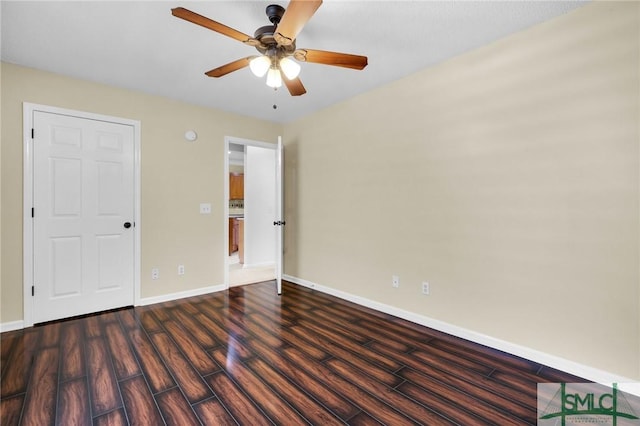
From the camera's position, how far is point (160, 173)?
3447 mm

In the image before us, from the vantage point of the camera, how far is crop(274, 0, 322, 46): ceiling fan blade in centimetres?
139

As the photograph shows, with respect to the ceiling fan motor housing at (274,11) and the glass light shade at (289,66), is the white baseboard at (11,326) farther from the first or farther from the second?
the ceiling fan motor housing at (274,11)

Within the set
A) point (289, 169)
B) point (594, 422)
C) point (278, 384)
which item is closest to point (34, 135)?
point (289, 169)

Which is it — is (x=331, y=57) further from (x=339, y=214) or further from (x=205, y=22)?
(x=339, y=214)

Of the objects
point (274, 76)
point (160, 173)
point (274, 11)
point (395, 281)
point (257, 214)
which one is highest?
point (274, 11)

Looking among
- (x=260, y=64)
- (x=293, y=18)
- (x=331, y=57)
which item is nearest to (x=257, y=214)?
(x=260, y=64)

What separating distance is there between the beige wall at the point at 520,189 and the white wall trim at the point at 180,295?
75.3 inches

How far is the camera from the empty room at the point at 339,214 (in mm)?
1763

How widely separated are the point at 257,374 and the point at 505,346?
1.87 m

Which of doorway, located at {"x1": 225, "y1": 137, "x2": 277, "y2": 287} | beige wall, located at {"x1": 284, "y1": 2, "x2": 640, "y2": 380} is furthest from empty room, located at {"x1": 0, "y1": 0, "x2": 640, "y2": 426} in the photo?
doorway, located at {"x1": 225, "y1": 137, "x2": 277, "y2": 287}

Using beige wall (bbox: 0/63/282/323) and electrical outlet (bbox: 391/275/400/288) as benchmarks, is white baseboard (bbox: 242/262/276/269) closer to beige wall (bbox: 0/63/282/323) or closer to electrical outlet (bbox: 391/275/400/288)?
beige wall (bbox: 0/63/282/323)

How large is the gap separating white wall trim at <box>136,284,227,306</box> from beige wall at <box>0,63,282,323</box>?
0.16 ft

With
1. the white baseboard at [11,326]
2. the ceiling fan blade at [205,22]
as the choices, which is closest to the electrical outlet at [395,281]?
the ceiling fan blade at [205,22]

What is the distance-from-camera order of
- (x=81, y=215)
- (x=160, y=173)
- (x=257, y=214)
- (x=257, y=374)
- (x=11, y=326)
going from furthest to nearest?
(x=257, y=214), (x=160, y=173), (x=81, y=215), (x=11, y=326), (x=257, y=374)
